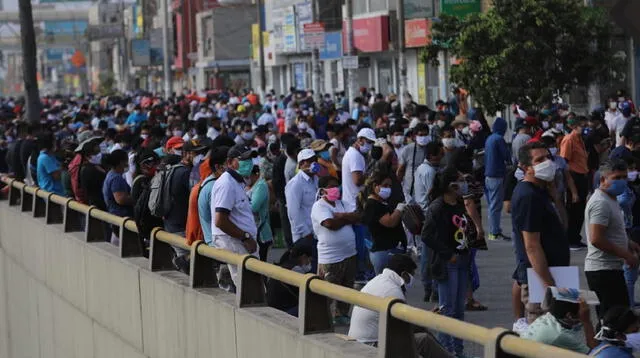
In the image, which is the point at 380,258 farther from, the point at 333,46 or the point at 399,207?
the point at 333,46

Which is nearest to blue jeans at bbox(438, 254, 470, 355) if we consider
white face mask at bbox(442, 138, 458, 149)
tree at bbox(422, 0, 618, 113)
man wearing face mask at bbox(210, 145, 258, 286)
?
man wearing face mask at bbox(210, 145, 258, 286)

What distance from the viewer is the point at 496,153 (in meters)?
21.1

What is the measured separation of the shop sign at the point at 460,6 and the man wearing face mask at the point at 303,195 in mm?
21065

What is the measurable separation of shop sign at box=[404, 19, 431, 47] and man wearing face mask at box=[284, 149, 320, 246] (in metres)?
31.2

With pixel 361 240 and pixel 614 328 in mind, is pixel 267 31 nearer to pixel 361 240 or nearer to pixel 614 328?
pixel 361 240

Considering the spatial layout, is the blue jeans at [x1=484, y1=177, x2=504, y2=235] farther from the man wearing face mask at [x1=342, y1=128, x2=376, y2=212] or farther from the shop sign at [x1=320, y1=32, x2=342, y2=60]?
the shop sign at [x1=320, y1=32, x2=342, y2=60]

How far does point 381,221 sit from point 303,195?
1496mm

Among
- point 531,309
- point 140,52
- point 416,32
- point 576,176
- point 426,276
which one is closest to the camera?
point 531,309

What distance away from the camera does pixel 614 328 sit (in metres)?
8.95

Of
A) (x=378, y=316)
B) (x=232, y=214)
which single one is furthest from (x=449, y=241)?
(x=378, y=316)

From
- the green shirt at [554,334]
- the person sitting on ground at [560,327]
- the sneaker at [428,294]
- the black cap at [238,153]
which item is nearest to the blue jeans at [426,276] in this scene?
the sneaker at [428,294]

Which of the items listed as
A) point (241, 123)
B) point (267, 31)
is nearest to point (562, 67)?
point (241, 123)

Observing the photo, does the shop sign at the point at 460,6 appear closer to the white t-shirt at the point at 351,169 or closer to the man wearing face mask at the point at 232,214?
the white t-shirt at the point at 351,169

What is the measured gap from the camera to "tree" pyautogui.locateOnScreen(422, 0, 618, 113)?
29.6 meters
